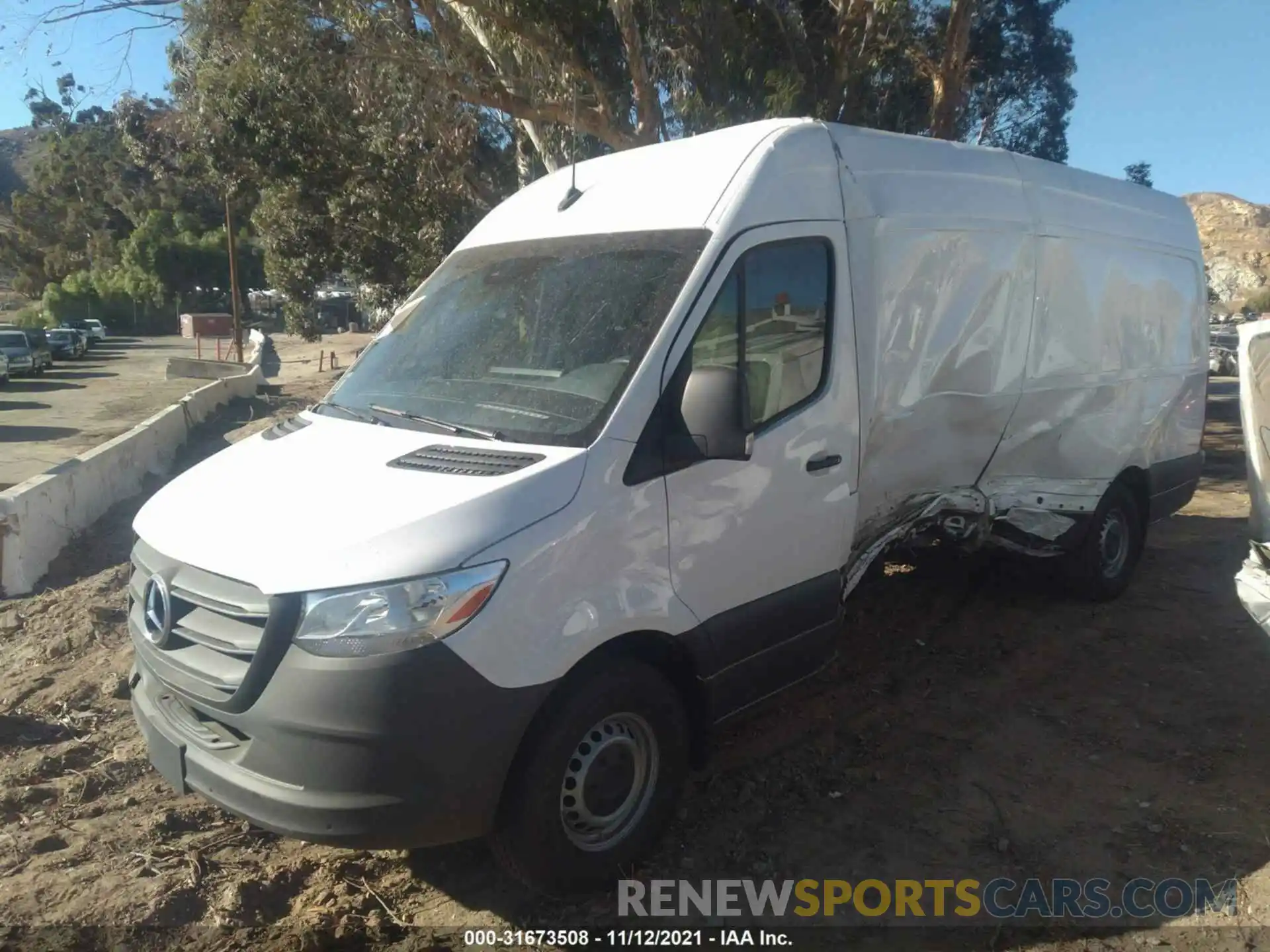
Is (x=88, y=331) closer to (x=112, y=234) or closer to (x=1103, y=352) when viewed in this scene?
(x=112, y=234)

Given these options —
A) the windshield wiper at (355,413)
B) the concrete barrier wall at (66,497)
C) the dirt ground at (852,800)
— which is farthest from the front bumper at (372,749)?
the concrete barrier wall at (66,497)

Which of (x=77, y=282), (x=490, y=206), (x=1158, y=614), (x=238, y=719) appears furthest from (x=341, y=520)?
(x=77, y=282)

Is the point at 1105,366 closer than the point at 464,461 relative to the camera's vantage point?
No

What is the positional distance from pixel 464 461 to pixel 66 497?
263 inches

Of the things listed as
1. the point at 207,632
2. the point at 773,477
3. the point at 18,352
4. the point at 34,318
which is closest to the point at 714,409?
the point at 773,477

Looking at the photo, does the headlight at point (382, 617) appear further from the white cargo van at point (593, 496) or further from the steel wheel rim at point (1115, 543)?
the steel wheel rim at point (1115, 543)

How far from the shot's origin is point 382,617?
288 centimetres

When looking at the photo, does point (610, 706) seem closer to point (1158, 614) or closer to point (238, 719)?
point (238, 719)

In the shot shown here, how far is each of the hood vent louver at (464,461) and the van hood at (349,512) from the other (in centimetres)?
3

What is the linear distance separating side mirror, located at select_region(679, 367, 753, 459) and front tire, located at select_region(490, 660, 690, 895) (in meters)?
0.83

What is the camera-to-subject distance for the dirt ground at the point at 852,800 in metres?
3.50

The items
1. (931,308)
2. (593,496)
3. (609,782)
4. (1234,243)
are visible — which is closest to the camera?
(593,496)

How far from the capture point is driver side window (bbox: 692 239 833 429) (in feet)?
12.4

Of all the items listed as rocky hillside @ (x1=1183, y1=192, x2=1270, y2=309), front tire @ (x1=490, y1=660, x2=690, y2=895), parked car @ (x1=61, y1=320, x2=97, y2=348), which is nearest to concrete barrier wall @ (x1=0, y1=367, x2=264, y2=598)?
front tire @ (x1=490, y1=660, x2=690, y2=895)
